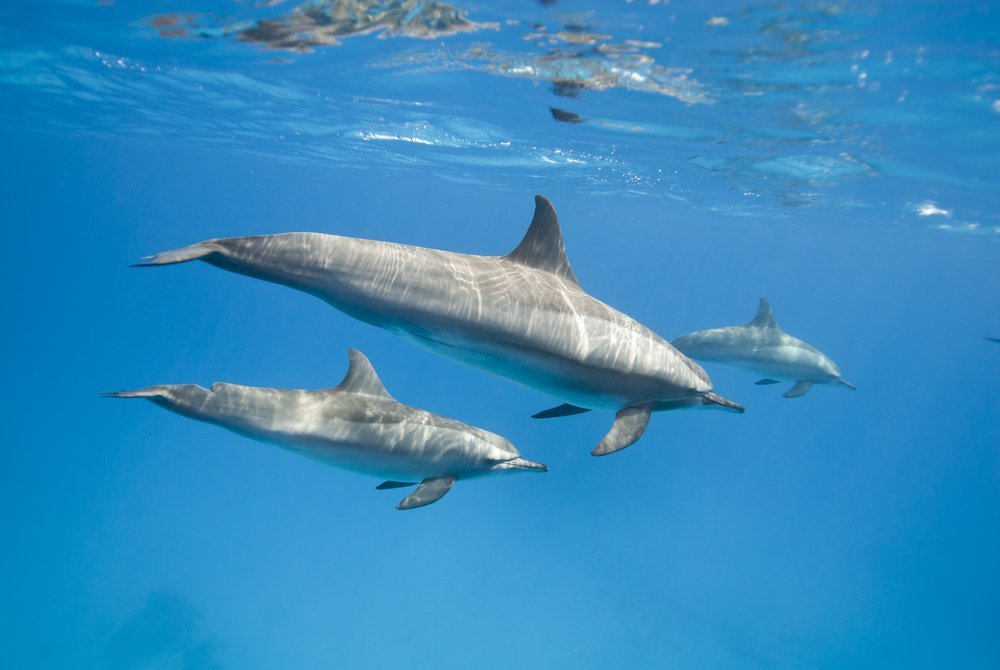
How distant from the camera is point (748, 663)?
20125mm

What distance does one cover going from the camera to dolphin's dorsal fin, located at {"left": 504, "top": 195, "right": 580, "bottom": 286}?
6020 millimetres

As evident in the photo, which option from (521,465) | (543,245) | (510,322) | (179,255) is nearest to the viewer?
(179,255)

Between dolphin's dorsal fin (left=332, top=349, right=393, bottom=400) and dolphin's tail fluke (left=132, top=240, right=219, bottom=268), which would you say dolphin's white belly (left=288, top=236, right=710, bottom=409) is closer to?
dolphin's tail fluke (left=132, top=240, right=219, bottom=268)

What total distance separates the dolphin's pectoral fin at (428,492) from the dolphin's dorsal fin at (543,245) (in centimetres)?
293

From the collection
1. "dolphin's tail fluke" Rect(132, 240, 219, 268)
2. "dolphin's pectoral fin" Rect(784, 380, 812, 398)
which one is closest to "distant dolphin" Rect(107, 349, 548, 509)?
"dolphin's tail fluke" Rect(132, 240, 219, 268)

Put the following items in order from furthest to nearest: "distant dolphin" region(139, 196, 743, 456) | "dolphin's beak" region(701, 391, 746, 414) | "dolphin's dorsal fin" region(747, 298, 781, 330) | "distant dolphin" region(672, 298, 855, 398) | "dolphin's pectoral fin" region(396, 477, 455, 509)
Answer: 1. "dolphin's dorsal fin" region(747, 298, 781, 330)
2. "distant dolphin" region(672, 298, 855, 398)
3. "dolphin's pectoral fin" region(396, 477, 455, 509)
4. "dolphin's beak" region(701, 391, 746, 414)
5. "distant dolphin" region(139, 196, 743, 456)

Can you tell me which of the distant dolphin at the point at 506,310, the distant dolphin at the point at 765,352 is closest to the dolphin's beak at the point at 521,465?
the distant dolphin at the point at 506,310

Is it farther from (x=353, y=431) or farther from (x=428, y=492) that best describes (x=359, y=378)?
(x=428, y=492)

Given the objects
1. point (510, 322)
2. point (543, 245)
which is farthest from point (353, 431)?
point (543, 245)

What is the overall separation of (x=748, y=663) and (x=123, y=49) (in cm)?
2734

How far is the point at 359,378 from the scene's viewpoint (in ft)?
22.9

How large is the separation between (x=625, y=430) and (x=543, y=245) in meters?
2.16

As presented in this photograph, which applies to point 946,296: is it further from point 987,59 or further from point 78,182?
point 78,182

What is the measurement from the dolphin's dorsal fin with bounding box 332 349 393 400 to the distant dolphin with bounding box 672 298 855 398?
25.7 ft
